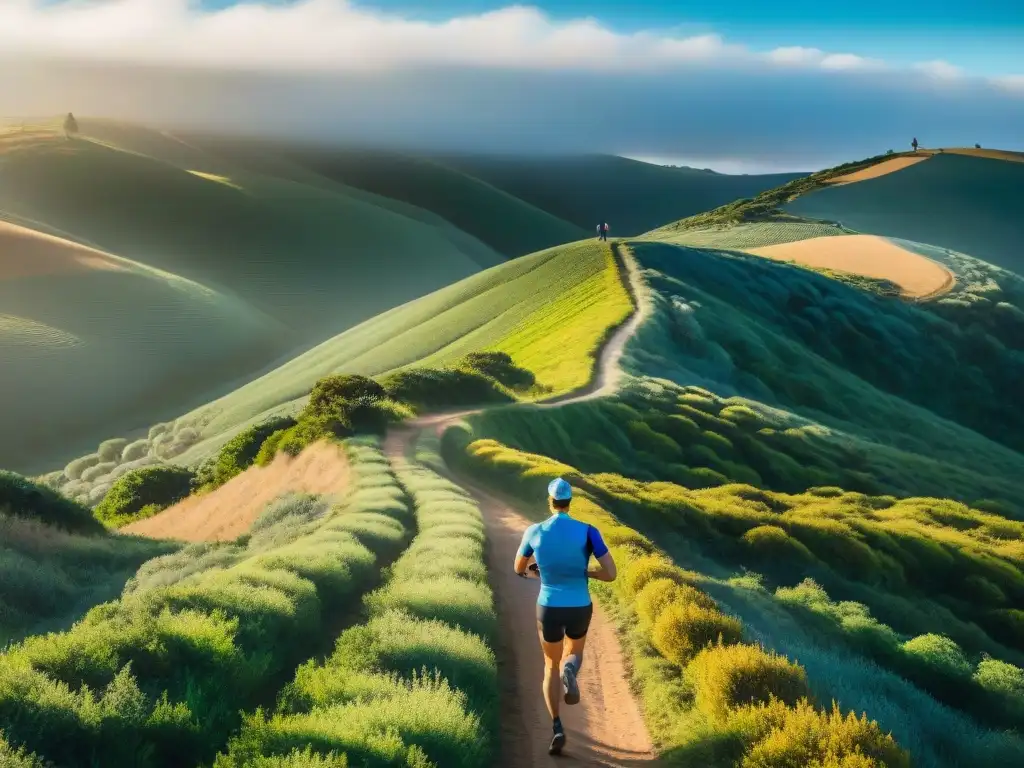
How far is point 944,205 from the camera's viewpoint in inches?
6575

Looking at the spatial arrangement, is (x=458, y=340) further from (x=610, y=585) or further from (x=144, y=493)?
(x=610, y=585)

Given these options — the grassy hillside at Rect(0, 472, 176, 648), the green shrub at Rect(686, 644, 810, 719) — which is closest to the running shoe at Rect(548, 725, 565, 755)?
the green shrub at Rect(686, 644, 810, 719)

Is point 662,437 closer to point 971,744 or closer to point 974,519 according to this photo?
point 974,519

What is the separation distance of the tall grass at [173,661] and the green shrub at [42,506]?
51.5 ft

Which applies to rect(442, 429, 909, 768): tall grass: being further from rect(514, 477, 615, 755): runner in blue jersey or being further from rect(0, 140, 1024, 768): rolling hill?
rect(514, 477, 615, 755): runner in blue jersey

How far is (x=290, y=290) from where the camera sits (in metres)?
183

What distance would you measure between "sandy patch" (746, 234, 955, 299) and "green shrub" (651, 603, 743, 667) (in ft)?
348

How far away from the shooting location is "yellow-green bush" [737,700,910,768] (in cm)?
868

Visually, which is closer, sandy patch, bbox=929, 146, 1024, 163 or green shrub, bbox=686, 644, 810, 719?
green shrub, bbox=686, 644, 810, 719

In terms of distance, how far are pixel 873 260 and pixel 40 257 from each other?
407 feet

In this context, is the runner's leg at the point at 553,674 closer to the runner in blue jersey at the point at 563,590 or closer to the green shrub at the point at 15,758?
the runner in blue jersey at the point at 563,590

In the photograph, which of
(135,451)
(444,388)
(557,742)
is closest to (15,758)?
(557,742)

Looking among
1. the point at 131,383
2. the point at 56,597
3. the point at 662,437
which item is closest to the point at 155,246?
the point at 131,383

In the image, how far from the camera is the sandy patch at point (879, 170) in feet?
601
